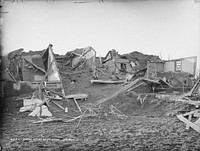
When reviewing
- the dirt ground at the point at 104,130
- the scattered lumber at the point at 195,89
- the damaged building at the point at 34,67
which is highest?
the damaged building at the point at 34,67

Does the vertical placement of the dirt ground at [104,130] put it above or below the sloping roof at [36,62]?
below

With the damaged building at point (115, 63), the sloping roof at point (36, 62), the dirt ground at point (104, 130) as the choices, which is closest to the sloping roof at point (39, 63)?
the sloping roof at point (36, 62)

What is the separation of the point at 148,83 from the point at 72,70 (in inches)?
34.7

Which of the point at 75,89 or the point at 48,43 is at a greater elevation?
the point at 48,43

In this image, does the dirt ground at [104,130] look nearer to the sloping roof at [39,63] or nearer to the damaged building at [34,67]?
the damaged building at [34,67]

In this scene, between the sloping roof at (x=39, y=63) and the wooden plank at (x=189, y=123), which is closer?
the wooden plank at (x=189, y=123)

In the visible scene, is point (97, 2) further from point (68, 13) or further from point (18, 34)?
point (18, 34)

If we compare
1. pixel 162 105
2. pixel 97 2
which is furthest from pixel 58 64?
pixel 162 105

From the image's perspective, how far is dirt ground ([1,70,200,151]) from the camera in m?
3.52

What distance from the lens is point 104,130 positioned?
3.55 m

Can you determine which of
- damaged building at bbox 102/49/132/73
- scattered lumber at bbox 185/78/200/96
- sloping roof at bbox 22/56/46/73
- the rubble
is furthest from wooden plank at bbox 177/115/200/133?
sloping roof at bbox 22/56/46/73

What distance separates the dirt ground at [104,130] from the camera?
11.5ft

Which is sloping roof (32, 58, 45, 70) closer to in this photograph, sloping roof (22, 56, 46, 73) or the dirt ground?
sloping roof (22, 56, 46, 73)

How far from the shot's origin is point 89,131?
3543 mm
